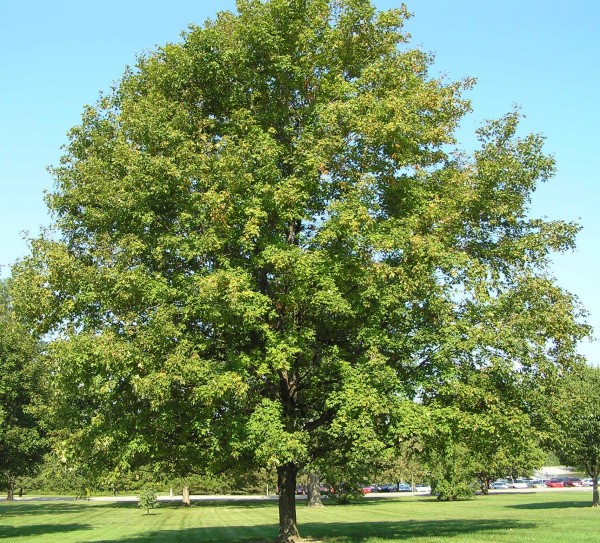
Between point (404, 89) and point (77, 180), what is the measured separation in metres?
10.9

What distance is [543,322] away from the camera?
17.5m

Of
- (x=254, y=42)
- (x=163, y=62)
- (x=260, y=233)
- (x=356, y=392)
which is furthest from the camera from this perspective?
(x=163, y=62)

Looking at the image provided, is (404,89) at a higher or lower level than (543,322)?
higher

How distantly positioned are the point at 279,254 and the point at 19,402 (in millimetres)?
26221

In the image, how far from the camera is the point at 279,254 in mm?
15617

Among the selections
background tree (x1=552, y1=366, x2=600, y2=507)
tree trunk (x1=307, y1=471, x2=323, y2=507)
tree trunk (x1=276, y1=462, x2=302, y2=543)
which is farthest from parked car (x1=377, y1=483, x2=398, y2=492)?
tree trunk (x1=276, y1=462, x2=302, y2=543)

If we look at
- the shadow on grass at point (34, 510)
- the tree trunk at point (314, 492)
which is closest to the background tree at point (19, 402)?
the shadow on grass at point (34, 510)

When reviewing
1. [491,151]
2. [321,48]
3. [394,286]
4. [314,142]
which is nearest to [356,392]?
[394,286]

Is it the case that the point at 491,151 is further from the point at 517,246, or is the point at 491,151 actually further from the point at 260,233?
the point at 260,233

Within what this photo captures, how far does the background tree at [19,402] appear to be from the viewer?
32.7 meters

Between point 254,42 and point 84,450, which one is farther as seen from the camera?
point 254,42

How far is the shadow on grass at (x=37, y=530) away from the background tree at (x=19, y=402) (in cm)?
365

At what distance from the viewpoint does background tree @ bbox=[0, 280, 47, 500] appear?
32688 millimetres

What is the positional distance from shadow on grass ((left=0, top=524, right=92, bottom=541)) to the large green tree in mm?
15527
